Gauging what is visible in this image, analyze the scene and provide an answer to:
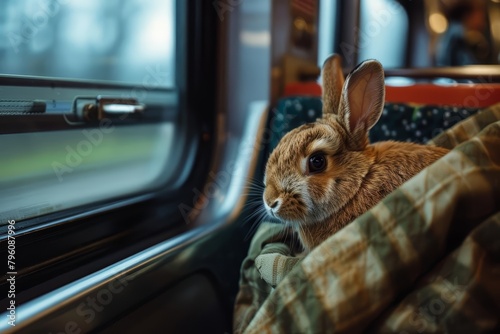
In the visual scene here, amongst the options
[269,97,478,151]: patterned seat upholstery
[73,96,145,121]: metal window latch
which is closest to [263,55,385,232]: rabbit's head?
[269,97,478,151]: patterned seat upholstery

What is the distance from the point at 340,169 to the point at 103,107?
0.56 meters

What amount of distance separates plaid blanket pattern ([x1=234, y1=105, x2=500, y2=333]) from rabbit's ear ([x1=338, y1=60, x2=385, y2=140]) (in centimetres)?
12

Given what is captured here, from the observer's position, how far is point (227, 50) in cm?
126

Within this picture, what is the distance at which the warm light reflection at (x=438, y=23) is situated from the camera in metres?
2.22

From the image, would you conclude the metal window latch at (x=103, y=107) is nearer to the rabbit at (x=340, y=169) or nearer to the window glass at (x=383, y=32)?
the rabbit at (x=340, y=169)

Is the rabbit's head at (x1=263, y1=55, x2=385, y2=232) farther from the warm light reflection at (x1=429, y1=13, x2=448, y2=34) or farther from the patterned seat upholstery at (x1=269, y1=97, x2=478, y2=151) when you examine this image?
the warm light reflection at (x1=429, y1=13, x2=448, y2=34)

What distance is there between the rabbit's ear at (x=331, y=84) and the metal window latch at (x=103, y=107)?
1.62 feet

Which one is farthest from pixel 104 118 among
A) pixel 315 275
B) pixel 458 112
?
pixel 458 112

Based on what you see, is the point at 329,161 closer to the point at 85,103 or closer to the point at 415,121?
the point at 415,121

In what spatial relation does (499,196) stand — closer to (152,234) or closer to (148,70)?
(152,234)

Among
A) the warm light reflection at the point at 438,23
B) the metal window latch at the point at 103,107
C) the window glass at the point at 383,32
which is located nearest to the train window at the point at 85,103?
the metal window latch at the point at 103,107

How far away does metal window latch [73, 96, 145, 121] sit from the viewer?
90cm

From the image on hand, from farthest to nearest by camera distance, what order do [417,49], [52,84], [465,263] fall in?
[417,49]
[52,84]
[465,263]

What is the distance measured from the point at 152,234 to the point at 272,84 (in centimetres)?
Answer: 51
